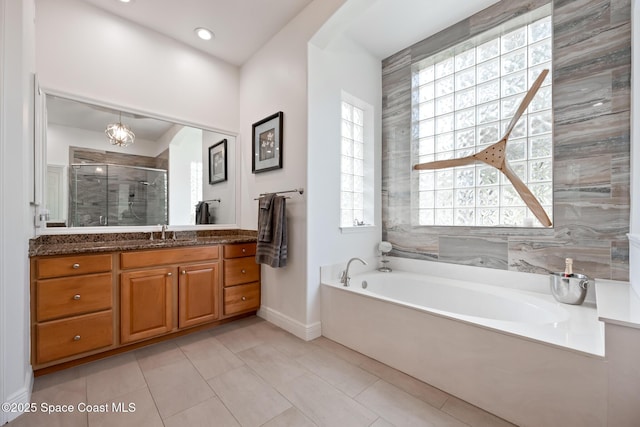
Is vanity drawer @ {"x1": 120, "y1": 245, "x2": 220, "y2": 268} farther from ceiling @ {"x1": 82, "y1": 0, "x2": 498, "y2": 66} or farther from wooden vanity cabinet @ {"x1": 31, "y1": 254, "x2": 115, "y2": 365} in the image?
ceiling @ {"x1": 82, "y1": 0, "x2": 498, "y2": 66}

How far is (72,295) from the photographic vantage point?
1.77 metres

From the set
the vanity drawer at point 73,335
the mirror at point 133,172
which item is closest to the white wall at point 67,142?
the mirror at point 133,172

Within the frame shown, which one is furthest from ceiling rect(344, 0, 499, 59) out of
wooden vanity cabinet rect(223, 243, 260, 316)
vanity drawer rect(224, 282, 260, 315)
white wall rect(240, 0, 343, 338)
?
vanity drawer rect(224, 282, 260, 315)

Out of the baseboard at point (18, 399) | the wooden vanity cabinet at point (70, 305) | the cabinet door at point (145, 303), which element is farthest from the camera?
the cabinet door at point (145, 303)

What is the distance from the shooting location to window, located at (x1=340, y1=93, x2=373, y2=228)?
2857 millimetres

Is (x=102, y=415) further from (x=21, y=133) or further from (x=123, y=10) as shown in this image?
(x=123, y=10)

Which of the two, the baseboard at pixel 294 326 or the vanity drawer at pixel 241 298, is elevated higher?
the vanity drawer at pixel 241 298

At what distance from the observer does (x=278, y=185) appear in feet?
8.55

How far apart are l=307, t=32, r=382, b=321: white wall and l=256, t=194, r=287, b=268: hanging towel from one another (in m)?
0.25

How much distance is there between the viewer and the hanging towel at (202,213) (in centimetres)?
286

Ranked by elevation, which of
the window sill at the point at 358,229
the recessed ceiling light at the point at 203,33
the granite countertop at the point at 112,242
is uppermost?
the recessed ceiling light at the point at 203,33

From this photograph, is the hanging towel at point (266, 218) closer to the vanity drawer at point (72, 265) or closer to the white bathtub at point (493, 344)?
the white bathtub at point (493, 344)

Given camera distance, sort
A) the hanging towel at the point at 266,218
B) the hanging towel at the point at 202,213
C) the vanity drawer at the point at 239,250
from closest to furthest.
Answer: the hanging towel at the point at 266,218, the vanity drawer at the point at 239,250, the hanging towel at the point at 202,213

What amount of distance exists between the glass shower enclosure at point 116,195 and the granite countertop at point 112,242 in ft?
0.37
